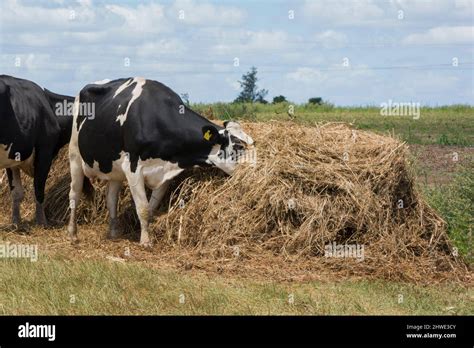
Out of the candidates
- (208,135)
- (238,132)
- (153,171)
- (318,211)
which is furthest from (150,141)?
(318,211)

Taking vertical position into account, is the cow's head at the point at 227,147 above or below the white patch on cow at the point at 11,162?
above

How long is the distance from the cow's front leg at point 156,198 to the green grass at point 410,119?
8139 millimetres

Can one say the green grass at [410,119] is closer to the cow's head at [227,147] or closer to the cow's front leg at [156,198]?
the cow's front leg at [156,198]

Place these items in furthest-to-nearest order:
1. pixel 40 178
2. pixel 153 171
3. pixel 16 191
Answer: pixel 16 191 < pixel 40 178 < pixel 153 171

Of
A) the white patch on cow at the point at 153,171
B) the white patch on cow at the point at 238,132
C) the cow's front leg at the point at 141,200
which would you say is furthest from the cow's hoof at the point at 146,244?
the white patch on cow at the point at 238,132

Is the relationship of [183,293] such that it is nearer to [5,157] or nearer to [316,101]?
[5,157]

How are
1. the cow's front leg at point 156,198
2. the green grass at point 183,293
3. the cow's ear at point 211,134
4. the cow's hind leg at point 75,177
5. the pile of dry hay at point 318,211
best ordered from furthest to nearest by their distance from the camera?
1. the cow's hind leg at point 75,177
2. the cow's front leg at point 156,198
3. the cow's ear at point 211,134
4. the pile of dry hay at point 318,211
5. the green grass at point 183,293

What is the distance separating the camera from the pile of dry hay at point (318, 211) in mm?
11914

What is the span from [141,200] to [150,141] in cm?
80

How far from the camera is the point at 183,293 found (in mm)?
9836

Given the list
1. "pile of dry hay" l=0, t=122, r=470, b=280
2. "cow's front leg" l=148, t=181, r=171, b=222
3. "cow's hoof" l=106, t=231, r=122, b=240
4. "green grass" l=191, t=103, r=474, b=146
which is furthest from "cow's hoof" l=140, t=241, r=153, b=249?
"green grass" l=191, t=103, r=474, b=146

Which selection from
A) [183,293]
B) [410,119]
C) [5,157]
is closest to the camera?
[183,293]

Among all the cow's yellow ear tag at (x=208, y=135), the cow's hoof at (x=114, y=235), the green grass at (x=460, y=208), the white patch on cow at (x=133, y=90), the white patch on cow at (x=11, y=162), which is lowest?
the cow's hoof at (x=114, y=235)

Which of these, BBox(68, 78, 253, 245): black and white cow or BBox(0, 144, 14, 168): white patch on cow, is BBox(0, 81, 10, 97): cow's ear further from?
BBox(68, 78, 253, 245): black and white cow
